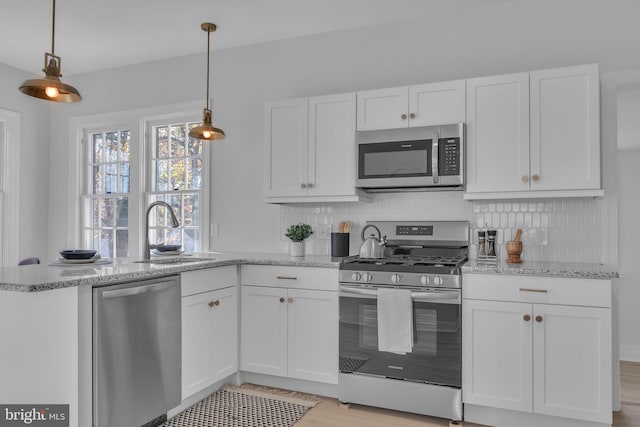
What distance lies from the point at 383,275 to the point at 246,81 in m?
2.22

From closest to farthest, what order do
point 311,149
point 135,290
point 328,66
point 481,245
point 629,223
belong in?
point 135,290
point 481,245
point 311,149
point 328,66
point 629,223

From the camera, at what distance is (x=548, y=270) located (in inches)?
98.3

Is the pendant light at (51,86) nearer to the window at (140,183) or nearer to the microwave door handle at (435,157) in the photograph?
the window at (140,183)

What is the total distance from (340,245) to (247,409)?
1273mm

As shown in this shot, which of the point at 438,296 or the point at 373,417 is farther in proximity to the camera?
the point at 373,417

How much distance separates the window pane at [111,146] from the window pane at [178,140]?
2.34 ft

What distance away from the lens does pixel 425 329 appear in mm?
2691

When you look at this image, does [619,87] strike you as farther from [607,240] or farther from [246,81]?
[246,81]

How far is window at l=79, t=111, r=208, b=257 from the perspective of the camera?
4246mm

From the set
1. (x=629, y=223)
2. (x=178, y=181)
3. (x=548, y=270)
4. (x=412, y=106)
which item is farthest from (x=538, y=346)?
(x=629, y=223)

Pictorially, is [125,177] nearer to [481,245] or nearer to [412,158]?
[412,158]

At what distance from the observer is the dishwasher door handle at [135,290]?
2.23 metres

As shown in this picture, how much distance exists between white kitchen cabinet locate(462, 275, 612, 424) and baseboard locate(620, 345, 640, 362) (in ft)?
6.70

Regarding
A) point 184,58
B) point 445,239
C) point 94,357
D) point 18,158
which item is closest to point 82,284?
point 94,357
